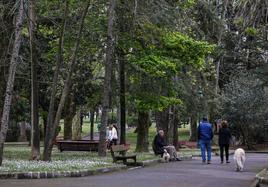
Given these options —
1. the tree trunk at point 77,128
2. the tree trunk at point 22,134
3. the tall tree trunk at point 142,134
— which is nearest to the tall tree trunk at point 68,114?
the tree trunk at point 77,128

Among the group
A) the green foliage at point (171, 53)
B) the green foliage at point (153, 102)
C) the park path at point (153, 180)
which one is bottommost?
the park path at point (153, 180)

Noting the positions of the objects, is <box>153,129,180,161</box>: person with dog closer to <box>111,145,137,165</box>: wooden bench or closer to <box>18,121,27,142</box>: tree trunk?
<box>111,145,137,165</box>: wooden bench

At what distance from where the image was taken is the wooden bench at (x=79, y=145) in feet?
105

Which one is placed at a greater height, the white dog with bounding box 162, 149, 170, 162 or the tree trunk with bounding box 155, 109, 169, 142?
the tree trunk with bounding box 155, 109, 169, 142

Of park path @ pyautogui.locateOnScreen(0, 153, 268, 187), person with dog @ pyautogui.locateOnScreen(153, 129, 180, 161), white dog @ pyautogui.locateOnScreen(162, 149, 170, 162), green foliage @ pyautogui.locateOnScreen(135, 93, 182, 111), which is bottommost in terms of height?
park path @ pyautogui.locateOnScreen(0, 153, 268, 187)

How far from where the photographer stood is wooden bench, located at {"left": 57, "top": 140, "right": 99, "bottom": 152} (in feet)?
105

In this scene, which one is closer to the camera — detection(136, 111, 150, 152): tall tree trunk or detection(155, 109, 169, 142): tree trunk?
detection(136, 111, 150, 152): tall tree trunk

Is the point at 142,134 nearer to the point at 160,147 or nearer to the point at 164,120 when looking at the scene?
the point at 164,120

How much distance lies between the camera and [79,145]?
108 feet

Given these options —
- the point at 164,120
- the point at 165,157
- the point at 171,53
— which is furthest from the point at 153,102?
the point at 164,120

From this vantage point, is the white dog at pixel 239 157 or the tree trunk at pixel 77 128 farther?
the tree trunk at pixel 77 128

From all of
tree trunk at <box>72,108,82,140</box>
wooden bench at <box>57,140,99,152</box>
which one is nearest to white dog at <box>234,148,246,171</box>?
wooden bench at <box>57,140,99,152</box>

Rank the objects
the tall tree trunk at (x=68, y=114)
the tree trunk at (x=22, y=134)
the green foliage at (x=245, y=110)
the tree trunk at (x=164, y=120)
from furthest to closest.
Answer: the tree trunk at (x=22, y=134)
the green foliage at (x=245, y=110)
the tall tree trunk at (x=68, y=114)
the tree trunk at (x=164, y=120)

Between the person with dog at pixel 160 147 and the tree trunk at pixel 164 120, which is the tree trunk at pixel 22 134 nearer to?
the tree trunk at pixel 164 120
